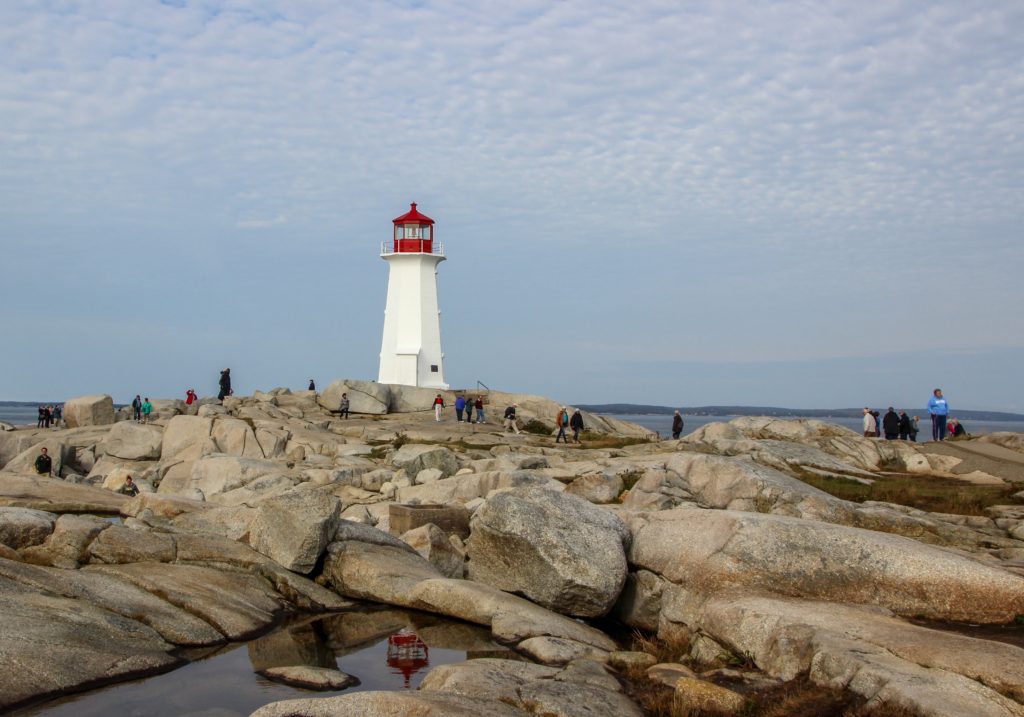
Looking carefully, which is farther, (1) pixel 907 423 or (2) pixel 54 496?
(1) pixel 907 423

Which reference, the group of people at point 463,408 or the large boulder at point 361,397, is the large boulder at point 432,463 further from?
the large boulder at point 361,397

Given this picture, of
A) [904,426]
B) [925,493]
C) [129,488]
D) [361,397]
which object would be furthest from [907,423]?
[129,488]

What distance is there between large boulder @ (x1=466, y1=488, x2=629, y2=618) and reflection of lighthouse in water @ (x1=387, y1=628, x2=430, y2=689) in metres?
2.27

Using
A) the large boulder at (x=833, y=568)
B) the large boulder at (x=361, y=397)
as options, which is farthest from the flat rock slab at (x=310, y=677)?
the large boulder at (x=361, y=397)

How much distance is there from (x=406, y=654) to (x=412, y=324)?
44.7 meters

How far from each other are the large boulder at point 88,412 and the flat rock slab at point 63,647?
4147 cm

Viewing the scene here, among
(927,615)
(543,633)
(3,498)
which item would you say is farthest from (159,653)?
(3,498)

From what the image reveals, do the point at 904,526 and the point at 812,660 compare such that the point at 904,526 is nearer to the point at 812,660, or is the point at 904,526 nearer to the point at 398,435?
the point at 812,660

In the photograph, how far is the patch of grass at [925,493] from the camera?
26891 millimetres

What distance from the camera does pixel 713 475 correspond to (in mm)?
25031

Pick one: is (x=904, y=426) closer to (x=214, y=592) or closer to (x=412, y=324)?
(x=412, y=324)

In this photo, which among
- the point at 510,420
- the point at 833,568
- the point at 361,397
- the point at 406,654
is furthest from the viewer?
the point at 361,397

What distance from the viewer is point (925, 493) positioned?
1122 inches

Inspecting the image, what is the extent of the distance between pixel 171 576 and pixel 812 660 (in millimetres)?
10617
